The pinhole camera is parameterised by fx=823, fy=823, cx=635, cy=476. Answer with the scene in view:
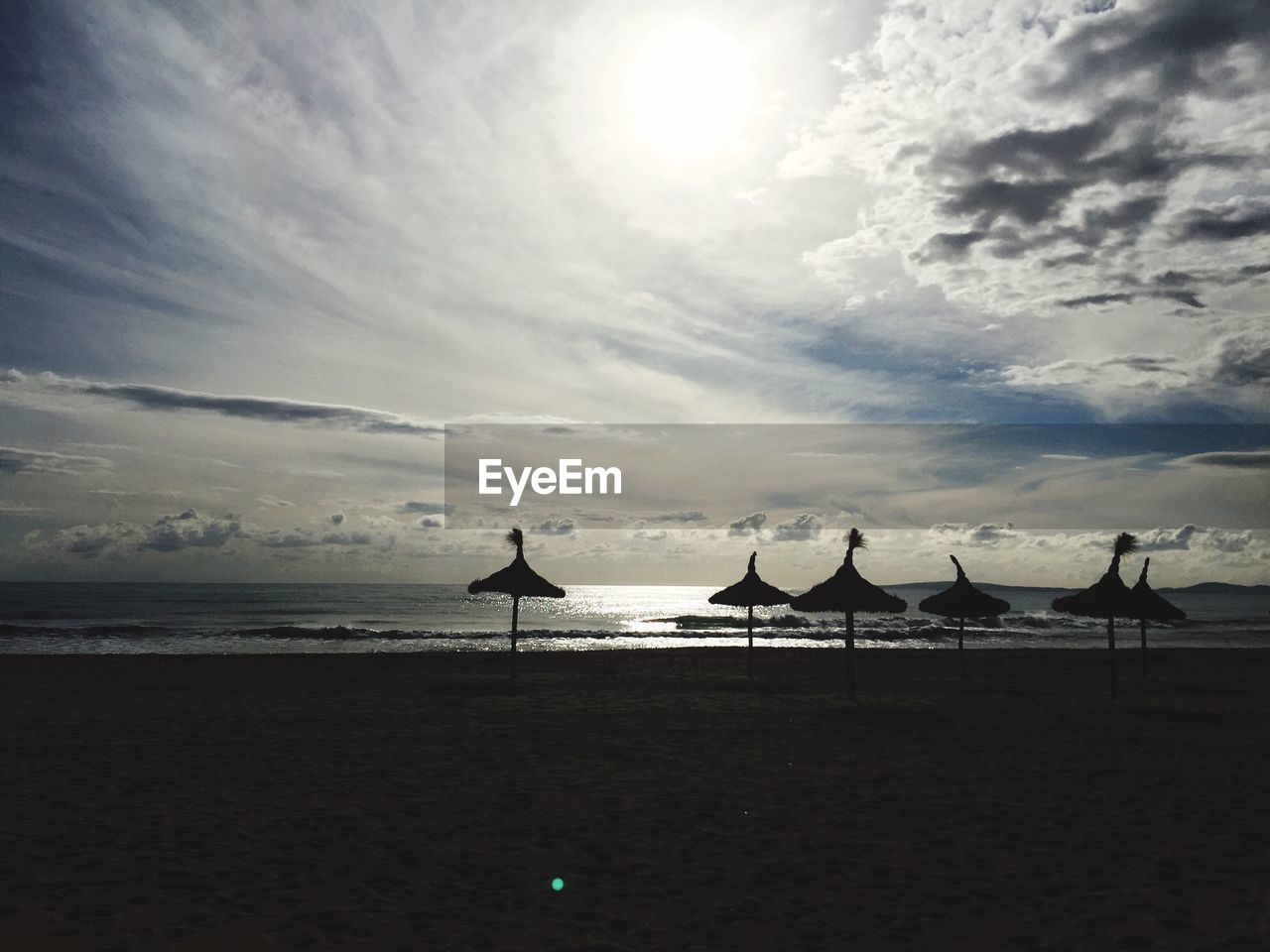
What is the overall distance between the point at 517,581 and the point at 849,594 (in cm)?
780

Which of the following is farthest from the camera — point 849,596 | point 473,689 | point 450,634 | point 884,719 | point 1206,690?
point 450,634

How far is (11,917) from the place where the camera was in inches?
206

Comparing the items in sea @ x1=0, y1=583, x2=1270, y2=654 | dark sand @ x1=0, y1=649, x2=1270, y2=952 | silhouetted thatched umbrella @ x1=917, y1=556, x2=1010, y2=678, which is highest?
silhouetted thatched umbrella @ x1=917, y1=556, x2=1010, y2=678

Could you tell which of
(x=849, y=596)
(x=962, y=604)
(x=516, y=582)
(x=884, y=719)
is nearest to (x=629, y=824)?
(x=884, y=719)

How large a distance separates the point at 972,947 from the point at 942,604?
54.6 feet

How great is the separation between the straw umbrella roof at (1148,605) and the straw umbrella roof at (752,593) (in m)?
7.87

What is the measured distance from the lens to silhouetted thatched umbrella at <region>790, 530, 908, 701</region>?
15.6m

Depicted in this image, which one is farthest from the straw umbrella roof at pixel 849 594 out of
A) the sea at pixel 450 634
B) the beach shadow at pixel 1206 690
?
the sea at pixel 450 634

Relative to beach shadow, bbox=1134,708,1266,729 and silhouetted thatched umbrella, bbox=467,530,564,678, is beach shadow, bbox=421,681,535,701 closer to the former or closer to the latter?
silhouetted thatched umbrella, bbox=467,530,564,678

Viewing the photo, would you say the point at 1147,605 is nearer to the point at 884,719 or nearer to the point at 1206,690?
the point at 1206,690

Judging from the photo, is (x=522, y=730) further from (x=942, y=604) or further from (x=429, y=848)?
(x=942, y=604)

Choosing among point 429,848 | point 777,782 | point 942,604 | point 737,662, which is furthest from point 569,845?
point 737,662

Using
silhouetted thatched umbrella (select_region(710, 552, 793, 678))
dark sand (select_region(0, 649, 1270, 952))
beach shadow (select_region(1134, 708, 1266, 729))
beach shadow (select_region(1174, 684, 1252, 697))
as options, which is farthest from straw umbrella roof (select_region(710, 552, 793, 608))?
beach shadow (select_region(1174, 684, 1252, 697))

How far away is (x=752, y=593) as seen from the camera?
20.1 meters
